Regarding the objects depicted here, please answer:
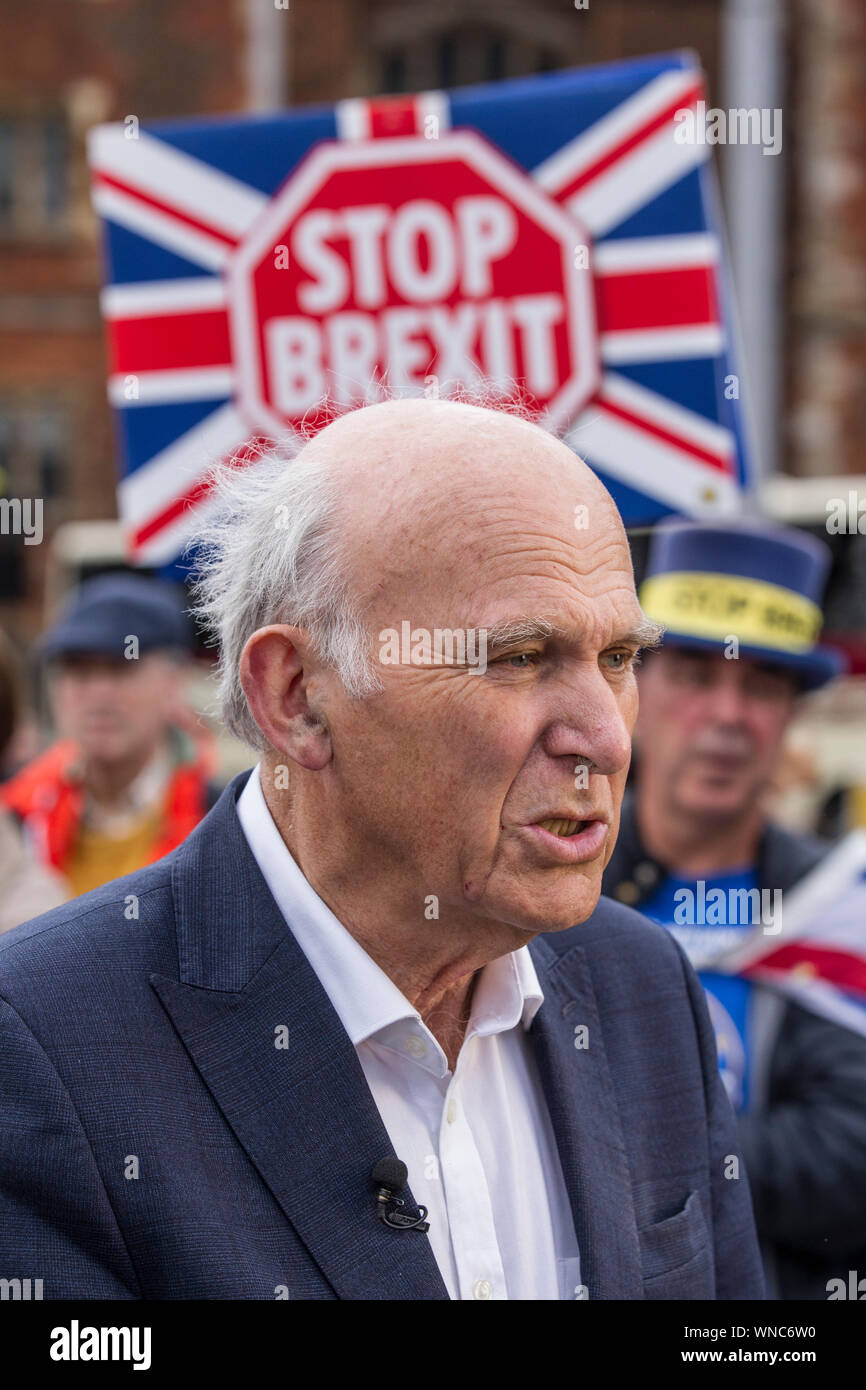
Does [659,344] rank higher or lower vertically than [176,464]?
higher

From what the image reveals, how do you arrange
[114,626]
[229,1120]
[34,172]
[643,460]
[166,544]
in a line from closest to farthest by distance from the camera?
[229,1120]
[643,460]
[166,544]
[114,626]
[34,172]

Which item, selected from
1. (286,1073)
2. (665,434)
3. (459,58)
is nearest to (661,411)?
(665,434)

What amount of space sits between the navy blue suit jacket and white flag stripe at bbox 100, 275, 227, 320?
6.79ft

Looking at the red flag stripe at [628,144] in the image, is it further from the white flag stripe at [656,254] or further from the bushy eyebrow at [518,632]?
the bushy eyebrow at [518,632]

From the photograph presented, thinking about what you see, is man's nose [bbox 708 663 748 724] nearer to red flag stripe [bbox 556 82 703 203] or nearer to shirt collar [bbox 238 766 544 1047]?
red flag stripe [bbox 556 82 703 203]

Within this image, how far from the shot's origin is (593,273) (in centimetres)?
360

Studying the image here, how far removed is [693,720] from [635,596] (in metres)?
2.09

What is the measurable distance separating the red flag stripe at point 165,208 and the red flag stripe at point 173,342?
0.55 ft

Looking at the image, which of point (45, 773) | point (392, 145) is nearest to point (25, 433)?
point (45, 773)

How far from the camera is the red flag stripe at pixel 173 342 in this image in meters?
3.70

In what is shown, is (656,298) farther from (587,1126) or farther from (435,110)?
(587,1126)

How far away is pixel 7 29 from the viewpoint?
24219 mm

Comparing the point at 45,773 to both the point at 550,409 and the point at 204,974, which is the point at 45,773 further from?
the point at 204,974

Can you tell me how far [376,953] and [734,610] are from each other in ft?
7.32
